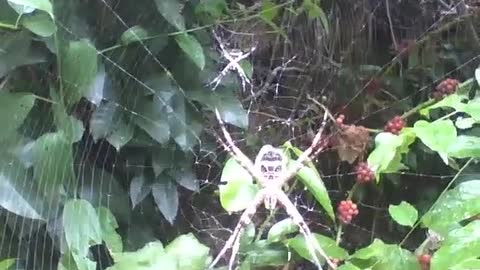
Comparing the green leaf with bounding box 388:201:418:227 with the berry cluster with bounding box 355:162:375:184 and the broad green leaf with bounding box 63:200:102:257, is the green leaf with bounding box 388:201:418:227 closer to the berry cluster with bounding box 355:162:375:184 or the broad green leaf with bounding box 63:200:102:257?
the berry cluster with bounding box 355:162:375:184

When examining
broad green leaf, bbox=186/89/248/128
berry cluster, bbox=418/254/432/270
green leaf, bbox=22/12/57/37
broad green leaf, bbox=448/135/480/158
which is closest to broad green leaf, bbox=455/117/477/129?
broad green leaf, bbox=448/135/480/158

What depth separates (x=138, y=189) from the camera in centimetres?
87

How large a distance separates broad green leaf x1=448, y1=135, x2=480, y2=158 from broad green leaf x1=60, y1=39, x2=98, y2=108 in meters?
0.39

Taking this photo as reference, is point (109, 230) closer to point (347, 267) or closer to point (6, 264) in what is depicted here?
point (6, 264)

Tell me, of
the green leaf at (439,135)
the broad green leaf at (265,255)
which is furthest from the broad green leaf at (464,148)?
the broad green leaf at (265,255)

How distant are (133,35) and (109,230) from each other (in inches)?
8.5

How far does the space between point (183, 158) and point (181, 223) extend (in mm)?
103

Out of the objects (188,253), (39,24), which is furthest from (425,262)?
(39,24)

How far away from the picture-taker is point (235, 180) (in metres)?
0.83

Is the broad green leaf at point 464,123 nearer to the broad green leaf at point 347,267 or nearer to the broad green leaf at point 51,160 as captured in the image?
the broad green leaf at point 347,267

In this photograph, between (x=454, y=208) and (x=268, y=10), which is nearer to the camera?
(x=454, y=208)

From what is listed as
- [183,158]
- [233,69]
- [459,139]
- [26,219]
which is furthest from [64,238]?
[459,139]

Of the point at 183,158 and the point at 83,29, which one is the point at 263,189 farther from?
the point at 83,29

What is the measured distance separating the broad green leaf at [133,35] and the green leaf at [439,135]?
316 mm
